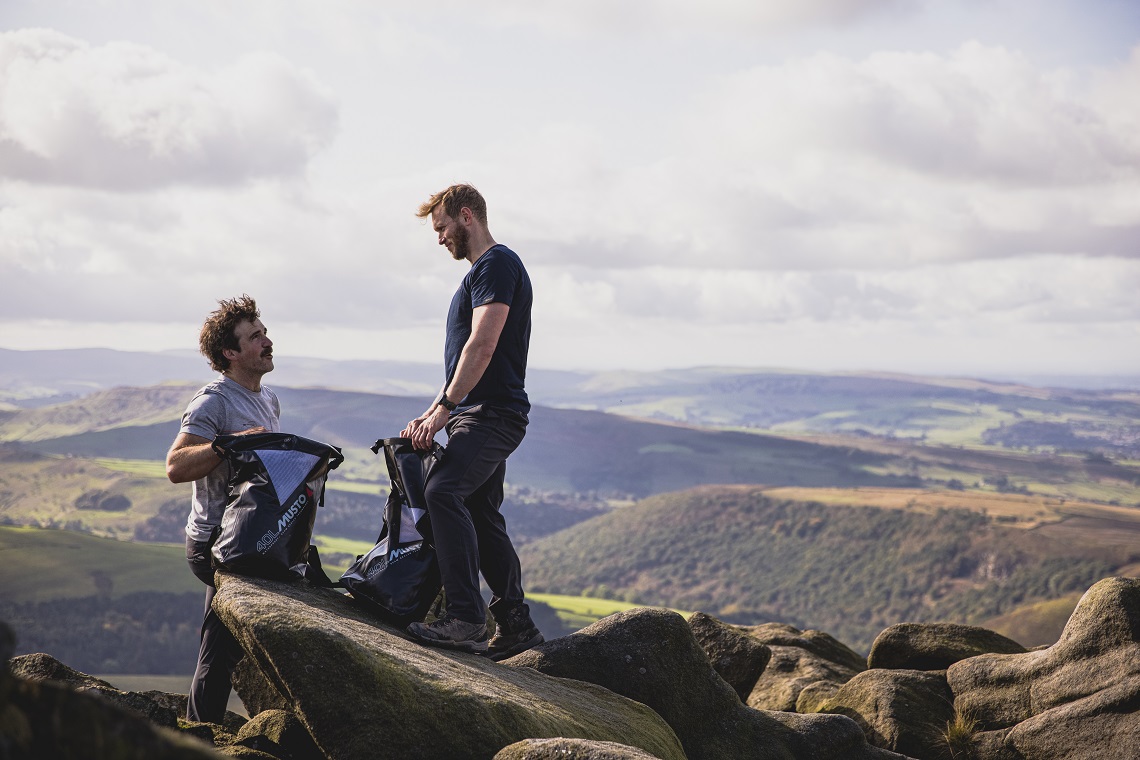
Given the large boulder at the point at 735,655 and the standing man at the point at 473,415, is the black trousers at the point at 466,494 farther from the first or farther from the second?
the large boulder at the point at 735,655

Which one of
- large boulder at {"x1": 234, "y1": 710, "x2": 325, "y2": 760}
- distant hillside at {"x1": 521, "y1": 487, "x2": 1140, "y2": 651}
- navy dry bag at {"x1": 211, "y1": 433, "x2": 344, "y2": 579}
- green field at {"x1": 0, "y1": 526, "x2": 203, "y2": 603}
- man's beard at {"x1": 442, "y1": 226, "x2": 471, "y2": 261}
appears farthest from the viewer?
distant hillside at {"x1": 521, "y1": 487, "x2": 1140, "y2": 651}

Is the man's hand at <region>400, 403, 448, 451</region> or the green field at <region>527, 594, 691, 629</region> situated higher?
the man's hand at <region>400, 403, 448, 451</region>

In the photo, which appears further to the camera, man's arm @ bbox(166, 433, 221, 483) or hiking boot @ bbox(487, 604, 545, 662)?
hiking boot @ bbox(487, 604, 545, 662)

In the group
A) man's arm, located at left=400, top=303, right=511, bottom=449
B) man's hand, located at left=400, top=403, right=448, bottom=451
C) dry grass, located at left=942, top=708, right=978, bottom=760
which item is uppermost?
man's arm, located at left=400, top=303, right=511, bottom=449

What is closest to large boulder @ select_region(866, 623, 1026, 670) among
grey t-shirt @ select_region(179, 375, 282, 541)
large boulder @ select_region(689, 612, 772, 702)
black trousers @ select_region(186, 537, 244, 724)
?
large boulder @ select_region(689, 612, 772, 702)

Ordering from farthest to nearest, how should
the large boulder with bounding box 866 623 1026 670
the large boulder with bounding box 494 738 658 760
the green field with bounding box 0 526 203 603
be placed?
the green field with bounding box 0 526 203 603 → the large boulder with bounding box 866 623 1026 670 → the large boulder with bounding box 494 738 658 760

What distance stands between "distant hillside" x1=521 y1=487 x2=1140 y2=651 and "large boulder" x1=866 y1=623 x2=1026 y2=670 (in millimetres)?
125349

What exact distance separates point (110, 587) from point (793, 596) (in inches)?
4071

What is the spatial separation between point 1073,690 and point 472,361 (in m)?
6.75

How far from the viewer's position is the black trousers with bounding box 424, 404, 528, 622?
7680 mm

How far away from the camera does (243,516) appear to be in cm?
736

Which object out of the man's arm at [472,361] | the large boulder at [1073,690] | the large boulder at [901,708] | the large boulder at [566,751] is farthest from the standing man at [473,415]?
the large boulder at [1073,690]

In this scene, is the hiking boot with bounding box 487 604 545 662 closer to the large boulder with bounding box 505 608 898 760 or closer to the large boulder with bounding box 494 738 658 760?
the large boulder with bounding box 505 608 898 760

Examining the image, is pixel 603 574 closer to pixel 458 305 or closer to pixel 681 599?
pixel 681 599
